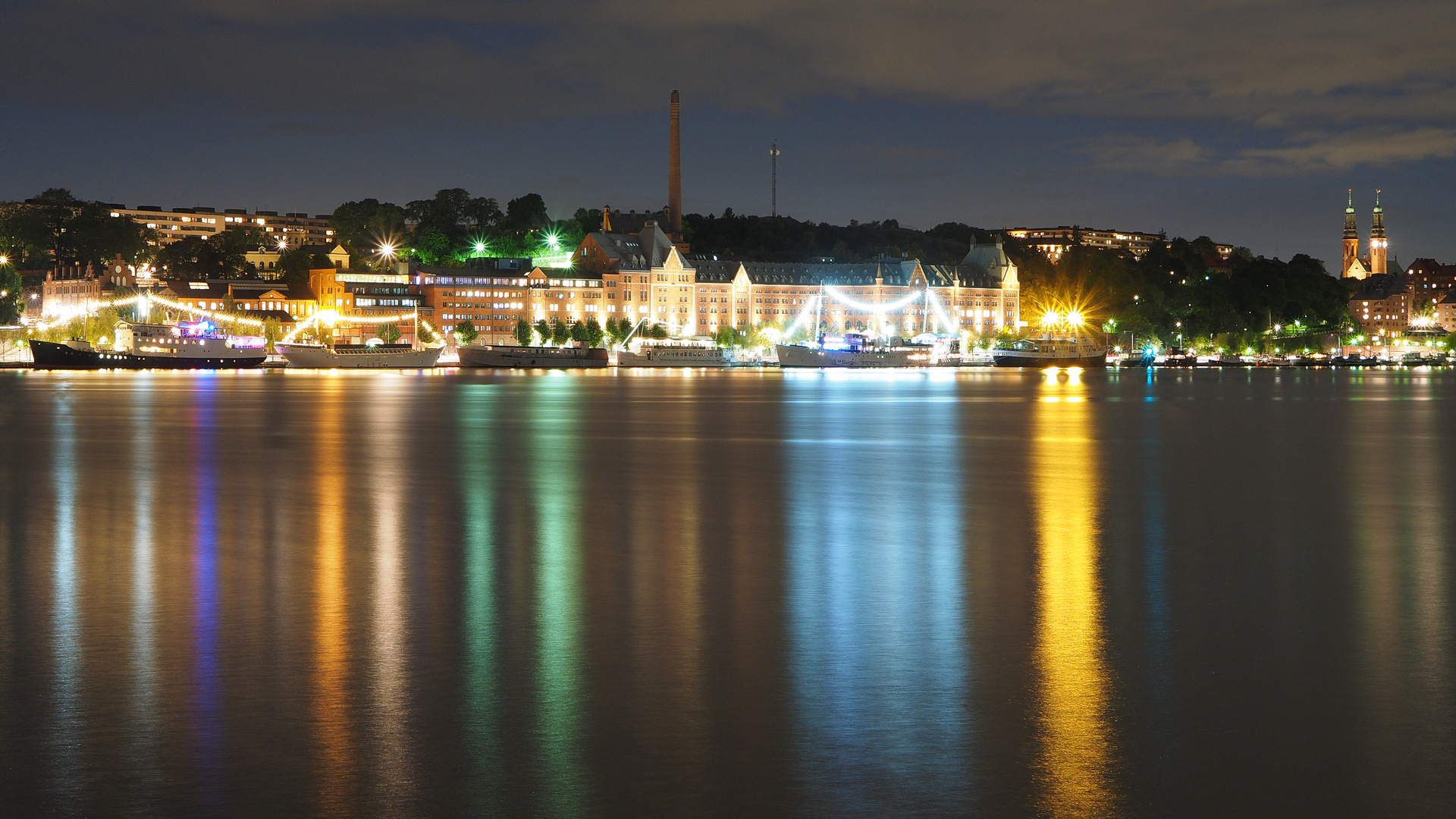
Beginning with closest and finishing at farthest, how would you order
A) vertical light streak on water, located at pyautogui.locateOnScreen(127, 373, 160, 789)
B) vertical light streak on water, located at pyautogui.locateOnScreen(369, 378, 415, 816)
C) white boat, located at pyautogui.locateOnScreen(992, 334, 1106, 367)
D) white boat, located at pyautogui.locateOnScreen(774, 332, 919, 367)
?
vertical light streak on water, located at pyautogui.locateOnScreen(369, 378, 415, 816)
vertical light streak on water, located at pyautogui.locateOnScreen(127, 373, 160, 789)
white boat, located at pyautogui.locateOnScreen(774, 332, 919, 367)
white boat, located at pyautogui.locateOnScreen(992, 334, 1106, 367)

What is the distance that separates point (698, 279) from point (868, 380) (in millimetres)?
65548

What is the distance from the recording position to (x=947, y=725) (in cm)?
638

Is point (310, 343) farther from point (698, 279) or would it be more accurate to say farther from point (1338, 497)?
point (1338, 497)

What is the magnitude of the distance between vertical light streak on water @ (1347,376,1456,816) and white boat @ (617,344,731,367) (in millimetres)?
99992

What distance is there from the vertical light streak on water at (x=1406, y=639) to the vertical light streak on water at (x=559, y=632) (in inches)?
124

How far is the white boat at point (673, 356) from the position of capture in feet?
389

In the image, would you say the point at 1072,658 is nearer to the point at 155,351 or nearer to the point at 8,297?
the point at 155,351

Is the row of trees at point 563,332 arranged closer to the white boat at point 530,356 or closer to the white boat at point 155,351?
the white boat at point 530,356

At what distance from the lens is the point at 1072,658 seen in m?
7.71

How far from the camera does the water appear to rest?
5594 mm

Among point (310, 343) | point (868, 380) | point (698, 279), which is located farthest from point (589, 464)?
point (698, 279)

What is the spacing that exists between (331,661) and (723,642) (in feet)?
7.17

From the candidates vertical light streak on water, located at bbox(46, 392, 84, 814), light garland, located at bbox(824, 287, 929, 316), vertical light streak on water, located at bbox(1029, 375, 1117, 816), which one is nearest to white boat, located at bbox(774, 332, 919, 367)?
light garland, located at bbox(824, 287, 929, 316)

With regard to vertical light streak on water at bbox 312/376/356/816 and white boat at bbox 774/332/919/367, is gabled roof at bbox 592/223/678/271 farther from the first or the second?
vertical light streak on water at bbox 312/376/356/816
